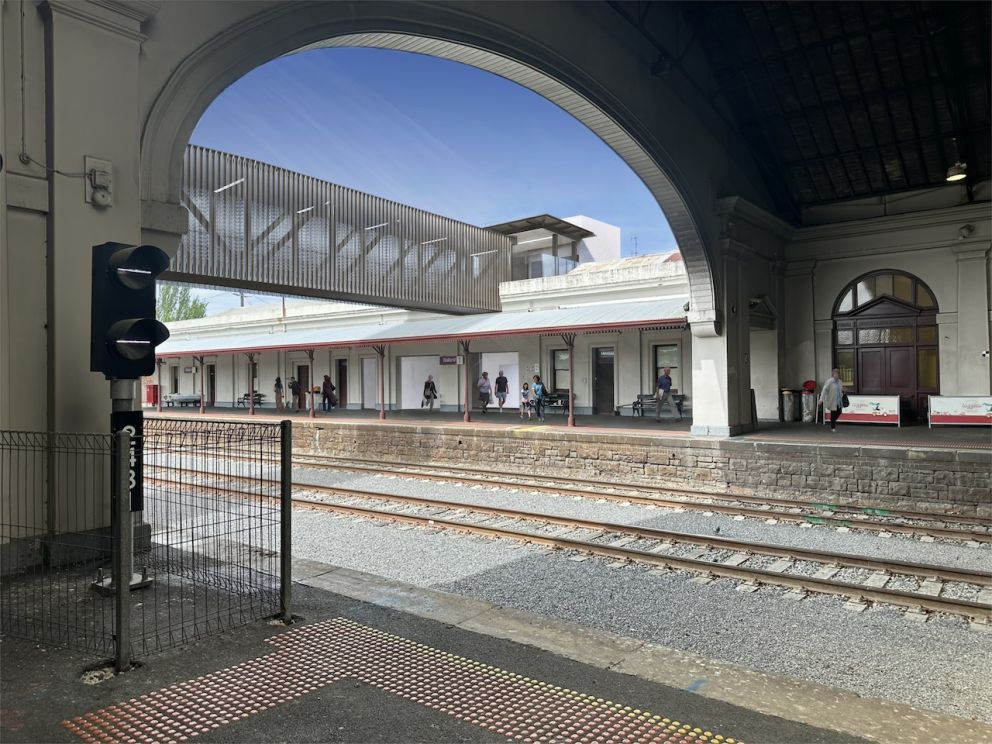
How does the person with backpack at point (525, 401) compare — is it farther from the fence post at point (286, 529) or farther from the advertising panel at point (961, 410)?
the fence post at point (286, 529)

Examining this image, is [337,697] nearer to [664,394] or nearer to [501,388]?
[664,394]

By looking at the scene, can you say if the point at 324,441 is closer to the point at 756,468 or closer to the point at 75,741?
the point at 756,468

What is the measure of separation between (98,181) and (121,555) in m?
2.89

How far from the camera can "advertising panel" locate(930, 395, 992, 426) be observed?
44.6 ft

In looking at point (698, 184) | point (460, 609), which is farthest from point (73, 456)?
point (698, 184)

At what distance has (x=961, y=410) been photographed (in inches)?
549

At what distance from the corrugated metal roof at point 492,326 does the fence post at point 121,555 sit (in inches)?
518

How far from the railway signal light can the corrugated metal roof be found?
12.4 m

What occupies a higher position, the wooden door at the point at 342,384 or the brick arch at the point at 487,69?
the brick arch at the point at 487,69

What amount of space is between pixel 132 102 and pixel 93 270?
1.46m

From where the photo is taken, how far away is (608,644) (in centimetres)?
410

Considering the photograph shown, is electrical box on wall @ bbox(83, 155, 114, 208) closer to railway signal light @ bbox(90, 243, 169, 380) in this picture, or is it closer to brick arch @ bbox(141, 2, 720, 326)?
brick arch @ bbox(141, 2, 720, 326)

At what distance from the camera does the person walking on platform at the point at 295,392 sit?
27016 mm

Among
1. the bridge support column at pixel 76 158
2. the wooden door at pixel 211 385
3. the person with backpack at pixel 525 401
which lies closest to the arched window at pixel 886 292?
the person with backpack at pixel 525 401
